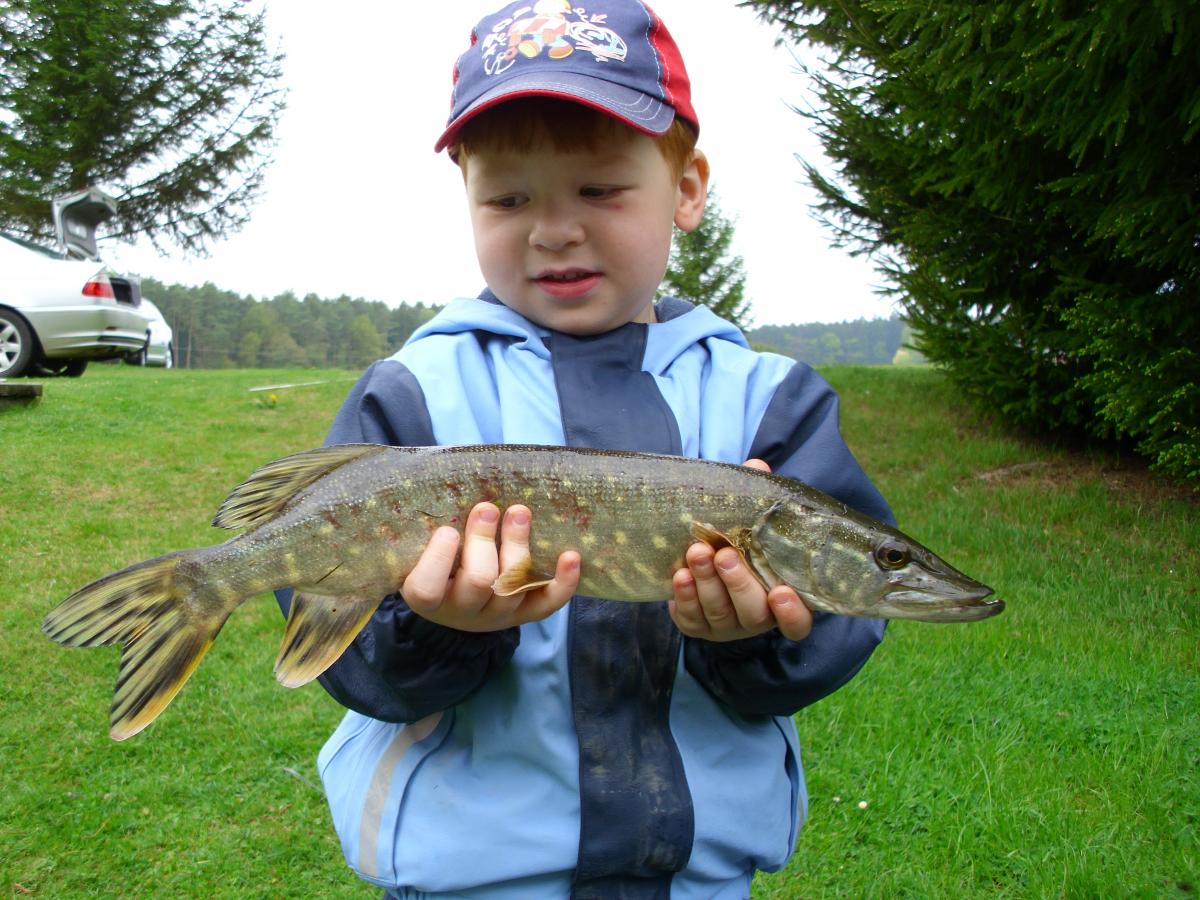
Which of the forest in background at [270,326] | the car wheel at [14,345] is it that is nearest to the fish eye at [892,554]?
the car wheel at [14,345]

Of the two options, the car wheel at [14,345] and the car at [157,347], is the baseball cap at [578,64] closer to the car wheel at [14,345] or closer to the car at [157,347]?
the car wheel at [14,345]

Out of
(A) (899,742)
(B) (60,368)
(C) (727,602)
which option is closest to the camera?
(C) (727,602)

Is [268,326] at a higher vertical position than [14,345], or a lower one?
lower

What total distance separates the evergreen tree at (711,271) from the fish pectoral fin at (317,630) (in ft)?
83.9

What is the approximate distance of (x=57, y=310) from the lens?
1235 cm

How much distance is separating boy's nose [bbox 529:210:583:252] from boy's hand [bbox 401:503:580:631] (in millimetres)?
594

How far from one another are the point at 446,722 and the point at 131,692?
64 cm

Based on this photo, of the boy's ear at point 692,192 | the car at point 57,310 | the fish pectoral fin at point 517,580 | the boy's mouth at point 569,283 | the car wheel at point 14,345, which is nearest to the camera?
the fish pectoral fin at point 517,580

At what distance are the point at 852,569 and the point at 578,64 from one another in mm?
1233

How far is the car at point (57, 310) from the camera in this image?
12039 millimetres

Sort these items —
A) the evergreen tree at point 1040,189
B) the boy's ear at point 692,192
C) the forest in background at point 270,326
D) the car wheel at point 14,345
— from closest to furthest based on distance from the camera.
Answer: the boy's ear at point 692,192, the evergreen tree at point 1040,189, the car wheel at point 14,345, the forest in background at point 270,326

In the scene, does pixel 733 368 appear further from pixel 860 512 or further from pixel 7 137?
pixel 7 137

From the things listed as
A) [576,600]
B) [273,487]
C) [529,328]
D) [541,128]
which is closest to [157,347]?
[273,487]

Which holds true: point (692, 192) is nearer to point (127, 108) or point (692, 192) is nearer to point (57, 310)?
point (57, 310)
